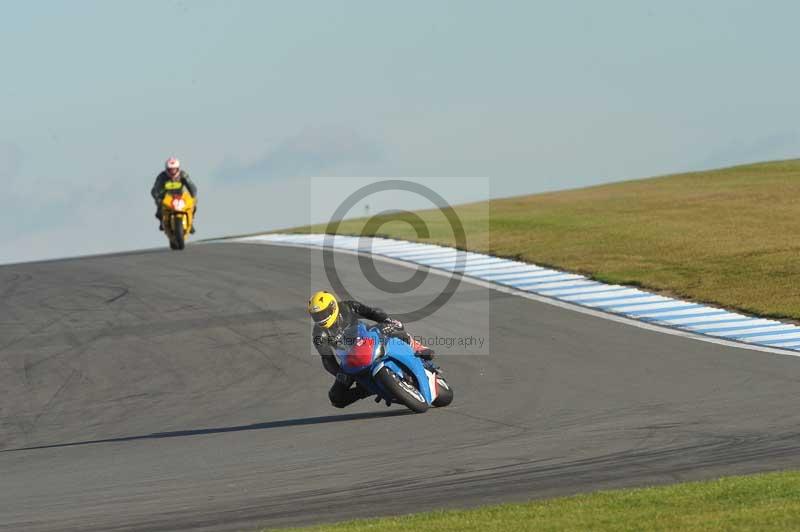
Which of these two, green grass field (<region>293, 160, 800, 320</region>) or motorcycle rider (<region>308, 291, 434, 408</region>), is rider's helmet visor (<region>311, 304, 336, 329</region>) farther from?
green grass field (<region>293, 160, 800, 320</region>)

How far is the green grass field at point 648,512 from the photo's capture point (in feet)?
26.1

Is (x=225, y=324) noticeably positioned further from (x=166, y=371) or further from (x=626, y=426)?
(x=626, y=426)

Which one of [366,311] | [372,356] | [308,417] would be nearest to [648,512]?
[372,356]

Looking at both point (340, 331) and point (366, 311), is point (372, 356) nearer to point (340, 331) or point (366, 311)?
point (340, 331)

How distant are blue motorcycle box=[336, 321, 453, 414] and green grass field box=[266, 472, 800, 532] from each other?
462cm

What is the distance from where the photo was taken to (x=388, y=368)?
13.5m

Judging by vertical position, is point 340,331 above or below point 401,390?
above

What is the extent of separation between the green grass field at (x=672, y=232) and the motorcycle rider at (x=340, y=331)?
334 inches

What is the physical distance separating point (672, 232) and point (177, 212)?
12.3 m

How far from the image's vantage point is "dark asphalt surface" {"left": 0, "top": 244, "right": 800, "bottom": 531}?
392 inches

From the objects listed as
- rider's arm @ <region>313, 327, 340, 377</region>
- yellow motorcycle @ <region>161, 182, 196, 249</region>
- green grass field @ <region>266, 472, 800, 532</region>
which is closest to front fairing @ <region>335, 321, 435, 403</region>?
rider's arm @ <region>313, 327, 340, 377</region>

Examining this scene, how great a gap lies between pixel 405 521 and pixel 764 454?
3.39 meters

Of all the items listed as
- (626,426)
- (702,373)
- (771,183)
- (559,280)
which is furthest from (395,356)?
(771,183)

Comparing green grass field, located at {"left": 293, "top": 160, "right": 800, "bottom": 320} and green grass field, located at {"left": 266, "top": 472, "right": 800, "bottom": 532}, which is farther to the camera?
green grass field, located at {"left": 293, "top": 160, "right": 800, "bottom": 320}
